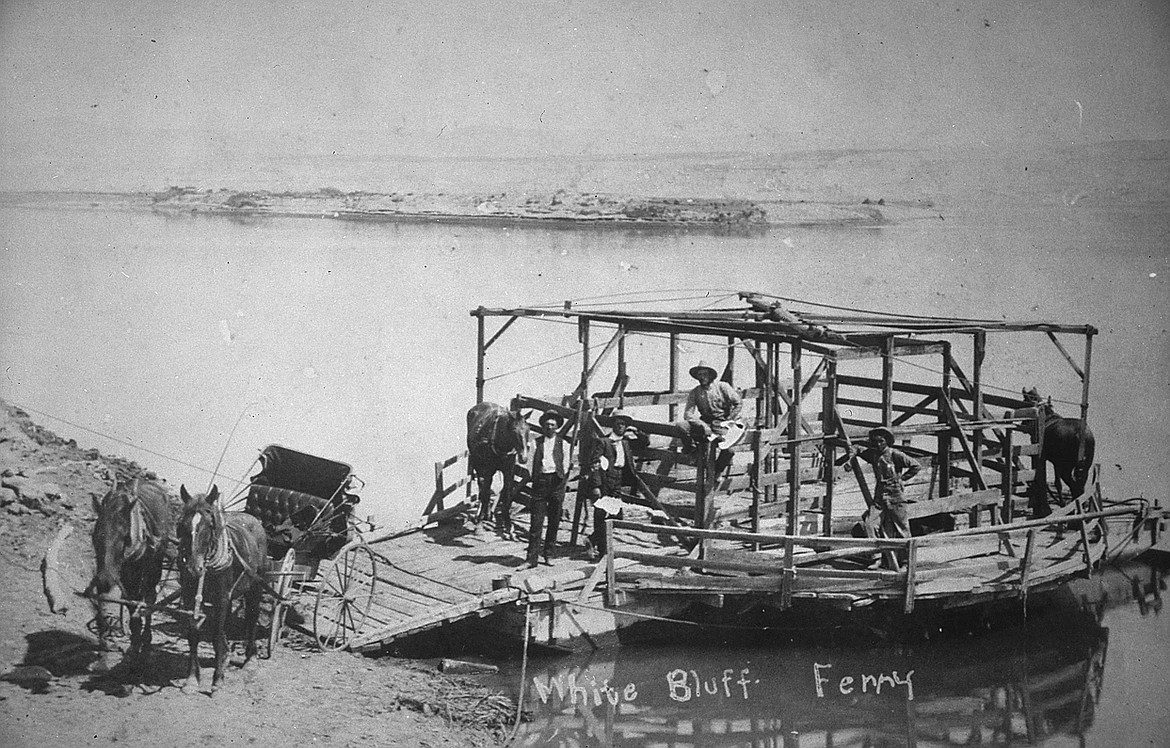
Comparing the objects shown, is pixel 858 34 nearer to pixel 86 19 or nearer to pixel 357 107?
pixel 357 107

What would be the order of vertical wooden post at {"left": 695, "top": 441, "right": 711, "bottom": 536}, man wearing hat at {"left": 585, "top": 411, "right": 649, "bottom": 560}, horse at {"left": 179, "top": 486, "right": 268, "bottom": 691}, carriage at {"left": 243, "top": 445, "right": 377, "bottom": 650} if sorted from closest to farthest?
horse at {"left": 179, "top": 486, "right": 268, "bottom": 691} < carriage at {"left": 243, "top": 445, "right": 377, "bottom": 650} < vertical wooden post at {"left": 695, "top": 441, "right": 711, "bottom": 536} < man wearing hat at {"left": 585, "top": 411, "right": 649, "bottom": 560}

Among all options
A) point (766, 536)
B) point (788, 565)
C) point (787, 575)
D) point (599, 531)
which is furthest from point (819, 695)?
point (599, 531)

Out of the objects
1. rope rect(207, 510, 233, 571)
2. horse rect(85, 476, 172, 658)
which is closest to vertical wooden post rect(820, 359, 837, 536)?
rope rect(207, 510, 233, 571)

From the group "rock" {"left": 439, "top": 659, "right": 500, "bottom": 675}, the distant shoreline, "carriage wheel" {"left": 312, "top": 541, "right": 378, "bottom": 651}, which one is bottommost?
"rock" {"left": 439, "top": 659, "right": 500, "bottom": 675}

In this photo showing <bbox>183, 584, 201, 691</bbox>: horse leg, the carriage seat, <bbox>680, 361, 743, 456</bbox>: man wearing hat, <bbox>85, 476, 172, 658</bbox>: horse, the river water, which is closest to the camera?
<bbox>85, 476, 172, 658</bbox>: horse

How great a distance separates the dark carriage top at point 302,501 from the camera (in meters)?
10.2

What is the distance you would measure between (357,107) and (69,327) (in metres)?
4.50

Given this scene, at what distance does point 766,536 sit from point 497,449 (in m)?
3.91

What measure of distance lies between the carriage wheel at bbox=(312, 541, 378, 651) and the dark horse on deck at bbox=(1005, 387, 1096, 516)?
8.82 m

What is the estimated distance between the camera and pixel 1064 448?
43.8 feet

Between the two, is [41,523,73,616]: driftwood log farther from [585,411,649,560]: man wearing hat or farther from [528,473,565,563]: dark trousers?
[585,411,649,560]: man wearing hat

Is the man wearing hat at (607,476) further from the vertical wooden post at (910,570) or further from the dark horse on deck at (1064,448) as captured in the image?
the dark horse on deck at (1064,448)

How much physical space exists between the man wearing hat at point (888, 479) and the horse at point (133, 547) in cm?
732

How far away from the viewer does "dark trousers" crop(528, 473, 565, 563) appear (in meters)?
11.3
